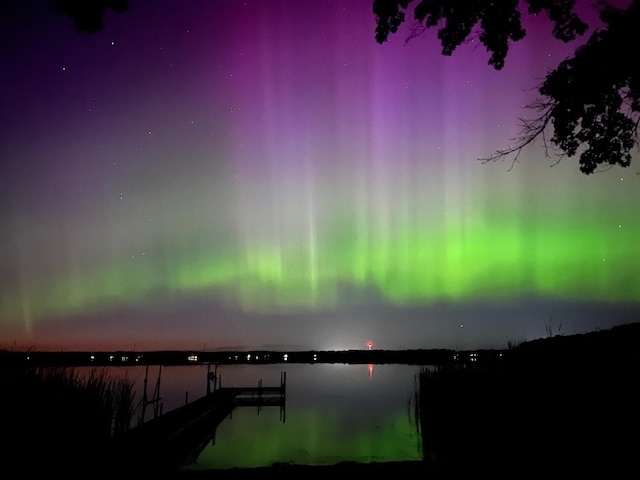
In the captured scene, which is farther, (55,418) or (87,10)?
(55,418)

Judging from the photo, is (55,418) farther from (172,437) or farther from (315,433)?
(315,433)

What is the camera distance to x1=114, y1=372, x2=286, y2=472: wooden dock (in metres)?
12.7

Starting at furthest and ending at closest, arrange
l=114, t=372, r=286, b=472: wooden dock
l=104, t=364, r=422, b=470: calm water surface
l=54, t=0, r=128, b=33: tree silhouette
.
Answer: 1. l=104, t=364, r=422, b=470: calm water surface
2. l=114, t=372, r=286, b=472: wooden dock
3. l=54, t=0, r=128, b=33: tree silhouette

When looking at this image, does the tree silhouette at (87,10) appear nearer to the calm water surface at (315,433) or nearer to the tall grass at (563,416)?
the tall grass at (563,416)

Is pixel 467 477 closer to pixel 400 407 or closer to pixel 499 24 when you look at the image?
pixel 499 24

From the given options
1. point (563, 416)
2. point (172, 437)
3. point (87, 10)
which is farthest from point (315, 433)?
point (87, 10)

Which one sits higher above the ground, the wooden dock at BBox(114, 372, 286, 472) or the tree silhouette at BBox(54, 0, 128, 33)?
the tree silhouette at BBox(54, 0, 128, 33)

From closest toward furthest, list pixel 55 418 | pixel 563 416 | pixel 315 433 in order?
pixel 563 416
pixel 55 418
pixel 315 433

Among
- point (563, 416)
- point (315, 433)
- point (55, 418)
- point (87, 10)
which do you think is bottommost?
point (315, 433)

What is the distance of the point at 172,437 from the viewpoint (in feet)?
56.0

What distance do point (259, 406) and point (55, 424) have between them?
933 inches

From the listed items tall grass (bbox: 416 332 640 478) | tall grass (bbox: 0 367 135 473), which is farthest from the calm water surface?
tall grass (bbox: 416 332 640 478)

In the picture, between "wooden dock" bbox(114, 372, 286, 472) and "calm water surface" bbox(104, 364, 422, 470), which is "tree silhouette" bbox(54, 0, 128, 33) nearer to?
"wooden dock" bbox(114, 372, 286, 472)

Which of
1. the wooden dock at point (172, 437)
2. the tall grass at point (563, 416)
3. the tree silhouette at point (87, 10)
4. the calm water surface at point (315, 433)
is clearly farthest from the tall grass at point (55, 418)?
the tall grass at point (563, 416)
